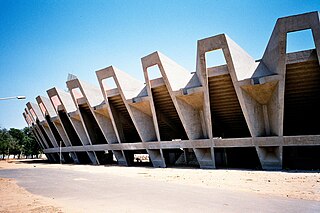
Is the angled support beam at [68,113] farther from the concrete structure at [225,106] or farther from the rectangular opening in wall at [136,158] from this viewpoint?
the rectangular opening in wall at [136,158]

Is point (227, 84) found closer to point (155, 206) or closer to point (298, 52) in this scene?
point (298, 52)

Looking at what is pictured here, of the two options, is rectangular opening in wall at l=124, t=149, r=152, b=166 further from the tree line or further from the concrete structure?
the tree line

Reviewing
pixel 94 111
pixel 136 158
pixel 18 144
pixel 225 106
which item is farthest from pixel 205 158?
→ pixel 18 144

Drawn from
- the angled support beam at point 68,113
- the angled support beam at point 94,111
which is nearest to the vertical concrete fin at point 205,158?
the angled support beam at point 94,111

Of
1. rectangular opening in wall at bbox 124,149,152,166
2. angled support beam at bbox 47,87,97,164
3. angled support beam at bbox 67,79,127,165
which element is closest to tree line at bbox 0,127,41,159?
angled support beam at bbox 47,87,97,164

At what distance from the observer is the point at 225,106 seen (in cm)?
2302

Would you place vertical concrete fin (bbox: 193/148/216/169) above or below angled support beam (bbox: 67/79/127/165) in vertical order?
below

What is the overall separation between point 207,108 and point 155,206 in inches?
552

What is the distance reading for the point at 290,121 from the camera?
23.4 m

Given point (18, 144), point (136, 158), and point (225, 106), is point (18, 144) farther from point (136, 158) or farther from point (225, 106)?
point (225, 106)

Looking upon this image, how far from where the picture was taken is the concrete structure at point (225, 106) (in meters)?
16.9

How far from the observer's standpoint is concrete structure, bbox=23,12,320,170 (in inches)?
665

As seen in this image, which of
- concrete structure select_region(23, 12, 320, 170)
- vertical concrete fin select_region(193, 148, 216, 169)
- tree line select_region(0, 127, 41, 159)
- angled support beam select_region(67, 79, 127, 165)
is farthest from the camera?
tree line select_region(0, 127, 41, 159)

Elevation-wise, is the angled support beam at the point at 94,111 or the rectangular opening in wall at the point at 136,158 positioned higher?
the angled support beam at the point at 94,111
